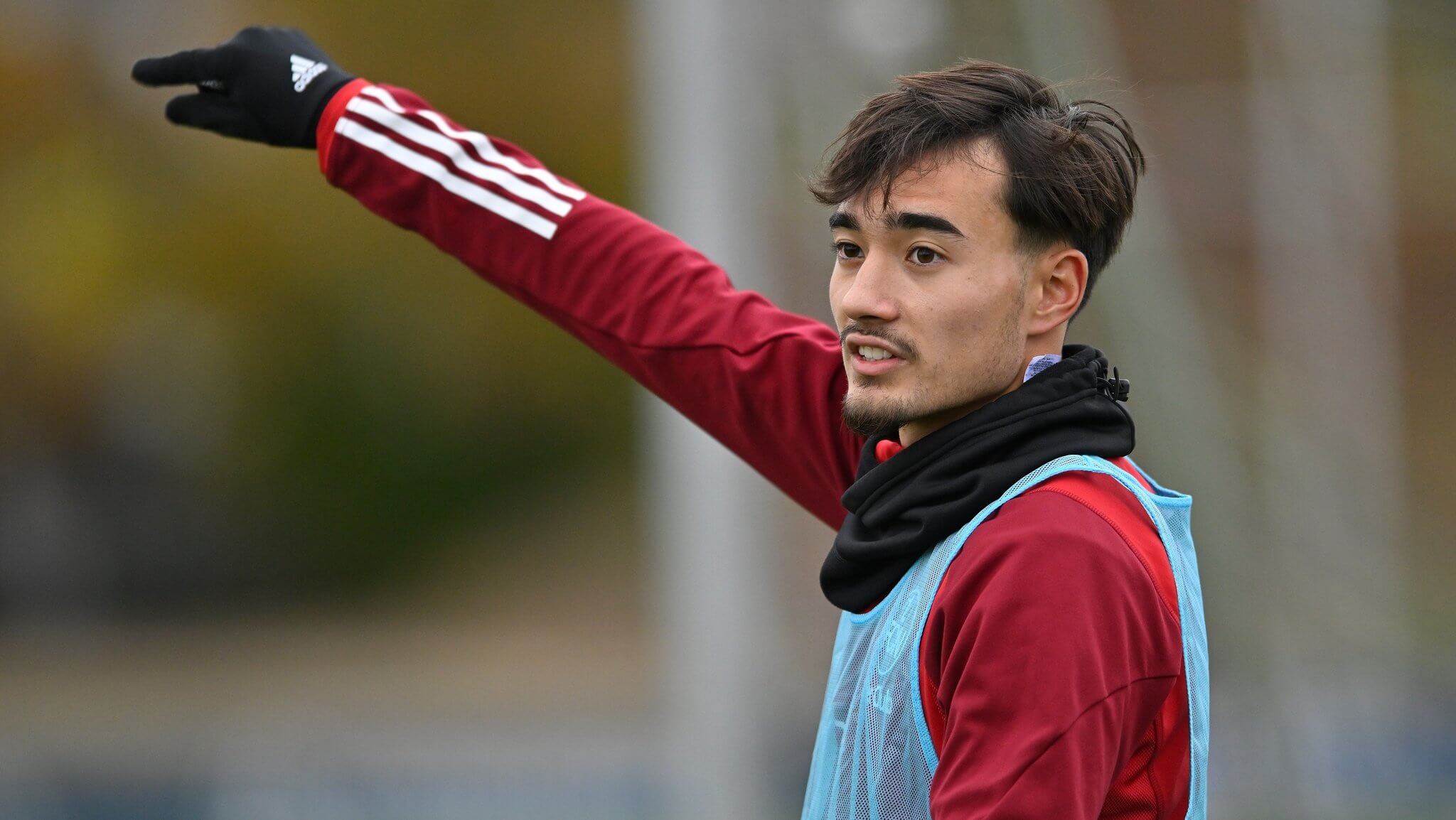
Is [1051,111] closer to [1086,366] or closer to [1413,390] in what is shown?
[1086,366]

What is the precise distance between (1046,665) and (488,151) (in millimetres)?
951

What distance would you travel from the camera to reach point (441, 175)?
1671mm

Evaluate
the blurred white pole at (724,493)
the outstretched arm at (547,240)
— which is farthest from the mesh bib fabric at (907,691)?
the blurred white pole at (724,493)

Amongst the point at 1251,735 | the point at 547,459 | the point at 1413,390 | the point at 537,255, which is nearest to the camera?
the point at 537,255

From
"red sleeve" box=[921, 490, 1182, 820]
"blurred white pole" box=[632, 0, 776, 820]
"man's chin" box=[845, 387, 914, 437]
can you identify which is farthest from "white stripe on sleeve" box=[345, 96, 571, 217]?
"blurred white pole" box=[632, 0, 776, 820]

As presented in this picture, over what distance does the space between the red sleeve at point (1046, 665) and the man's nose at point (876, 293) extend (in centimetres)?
22

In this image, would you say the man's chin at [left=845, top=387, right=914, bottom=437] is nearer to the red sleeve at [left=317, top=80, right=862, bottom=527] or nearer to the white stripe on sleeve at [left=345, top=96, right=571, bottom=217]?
the red sleeve at [left=317, top=80, right=862, bottom=527]

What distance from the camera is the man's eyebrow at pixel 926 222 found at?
4.07 ft

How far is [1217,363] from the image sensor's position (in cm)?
405

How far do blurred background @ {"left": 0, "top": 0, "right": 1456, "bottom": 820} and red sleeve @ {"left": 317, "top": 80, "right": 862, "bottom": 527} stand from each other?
0.22m

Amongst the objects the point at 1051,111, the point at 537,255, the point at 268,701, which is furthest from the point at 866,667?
the point at 268,701

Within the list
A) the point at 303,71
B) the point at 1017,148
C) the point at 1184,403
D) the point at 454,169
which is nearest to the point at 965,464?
the point at 1017,148

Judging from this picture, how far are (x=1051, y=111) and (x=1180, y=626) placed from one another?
48 centimetres

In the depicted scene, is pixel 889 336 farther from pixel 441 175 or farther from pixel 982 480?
pixel 441 175
